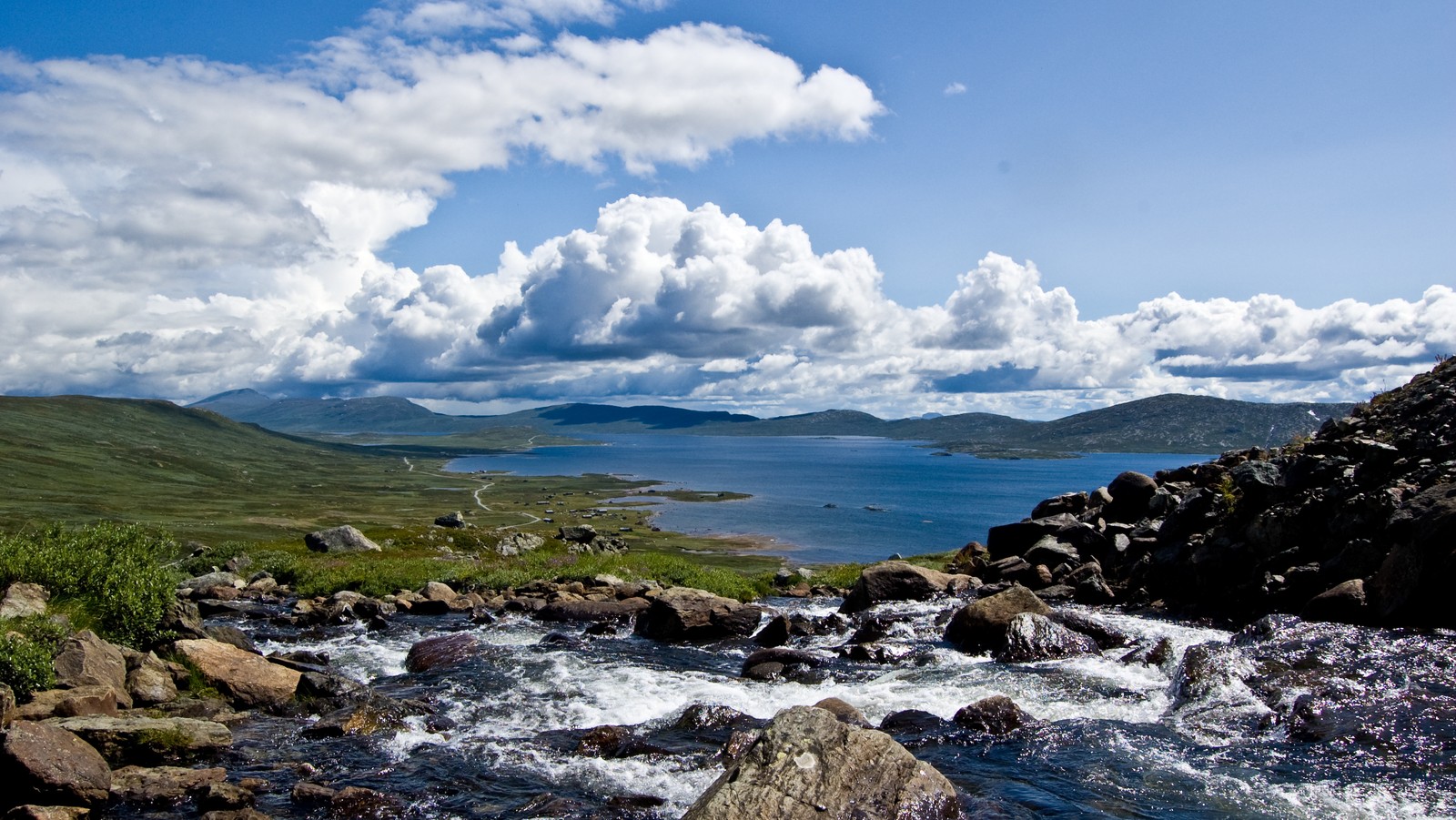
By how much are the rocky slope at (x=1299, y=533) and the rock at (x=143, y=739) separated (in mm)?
36068

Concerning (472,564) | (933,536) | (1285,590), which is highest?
(1285,590)

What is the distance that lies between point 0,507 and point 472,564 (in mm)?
150436

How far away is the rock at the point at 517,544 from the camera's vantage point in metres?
74.1

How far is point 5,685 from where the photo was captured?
1944 cm

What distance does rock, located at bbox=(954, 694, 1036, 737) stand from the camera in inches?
863

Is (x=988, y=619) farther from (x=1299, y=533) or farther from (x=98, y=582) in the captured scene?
(x=98, y=582)

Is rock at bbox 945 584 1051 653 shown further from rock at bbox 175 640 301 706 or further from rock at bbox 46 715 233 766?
rock at bbox 46 715 233 766

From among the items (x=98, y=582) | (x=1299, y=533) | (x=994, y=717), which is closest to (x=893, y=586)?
(x=1299, y=533)

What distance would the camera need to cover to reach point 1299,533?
34031 millimetres

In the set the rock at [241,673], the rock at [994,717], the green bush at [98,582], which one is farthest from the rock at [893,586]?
the green bush at [98,582]

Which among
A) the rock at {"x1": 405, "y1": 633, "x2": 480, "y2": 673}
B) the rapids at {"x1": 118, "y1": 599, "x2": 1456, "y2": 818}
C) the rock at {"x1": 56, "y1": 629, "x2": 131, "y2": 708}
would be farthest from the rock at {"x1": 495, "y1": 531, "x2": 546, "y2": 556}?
the rock at {"x1": 56, "y1": 629, "x2": 131, "y2": 708}

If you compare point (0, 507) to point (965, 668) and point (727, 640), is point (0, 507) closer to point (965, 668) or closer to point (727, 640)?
point (727, 640)

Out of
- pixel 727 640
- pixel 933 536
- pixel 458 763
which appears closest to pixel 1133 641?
pixel 727 640

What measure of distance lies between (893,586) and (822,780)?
29.6 m
